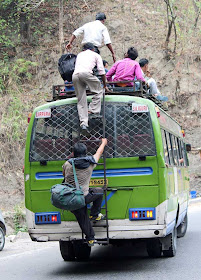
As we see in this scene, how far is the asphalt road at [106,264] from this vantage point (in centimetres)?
827

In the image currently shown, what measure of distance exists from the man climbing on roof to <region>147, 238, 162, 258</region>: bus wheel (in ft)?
5.73

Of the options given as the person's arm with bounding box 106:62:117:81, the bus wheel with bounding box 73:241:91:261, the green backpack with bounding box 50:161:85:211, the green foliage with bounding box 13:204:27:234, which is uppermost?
the person's arm with bounding box 106:62:117:81

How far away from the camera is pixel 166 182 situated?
854 centimetres

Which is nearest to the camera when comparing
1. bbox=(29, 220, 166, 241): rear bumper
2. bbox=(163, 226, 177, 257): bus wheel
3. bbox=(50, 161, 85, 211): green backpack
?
bbox=(50, 161, 85, 211): green backpack

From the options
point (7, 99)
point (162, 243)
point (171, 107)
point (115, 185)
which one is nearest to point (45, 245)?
point (162, 243)

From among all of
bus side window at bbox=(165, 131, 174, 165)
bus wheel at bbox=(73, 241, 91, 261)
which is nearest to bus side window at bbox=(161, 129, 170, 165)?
bus side window at bbox=(165, 131, 174, 165)

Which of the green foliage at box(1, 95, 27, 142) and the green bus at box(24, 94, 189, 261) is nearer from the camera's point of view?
the green bus at box(24, 94, 189, 261)

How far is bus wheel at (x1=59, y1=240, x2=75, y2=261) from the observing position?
9672mm

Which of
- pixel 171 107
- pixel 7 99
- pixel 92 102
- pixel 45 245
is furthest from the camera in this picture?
pixel 171 107

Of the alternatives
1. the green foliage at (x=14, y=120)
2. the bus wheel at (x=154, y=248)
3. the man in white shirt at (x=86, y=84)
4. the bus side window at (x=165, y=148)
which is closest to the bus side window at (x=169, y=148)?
the bus side window at (x=165, y=148)

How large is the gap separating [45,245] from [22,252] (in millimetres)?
1233

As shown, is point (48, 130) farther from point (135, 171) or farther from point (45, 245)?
point (45, 245)

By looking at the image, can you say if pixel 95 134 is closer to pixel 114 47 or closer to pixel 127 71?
pixel 127 71

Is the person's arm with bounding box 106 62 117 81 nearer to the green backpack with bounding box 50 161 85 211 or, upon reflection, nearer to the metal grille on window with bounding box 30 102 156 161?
the metal grille on window with bounding box 30 102 156 161
